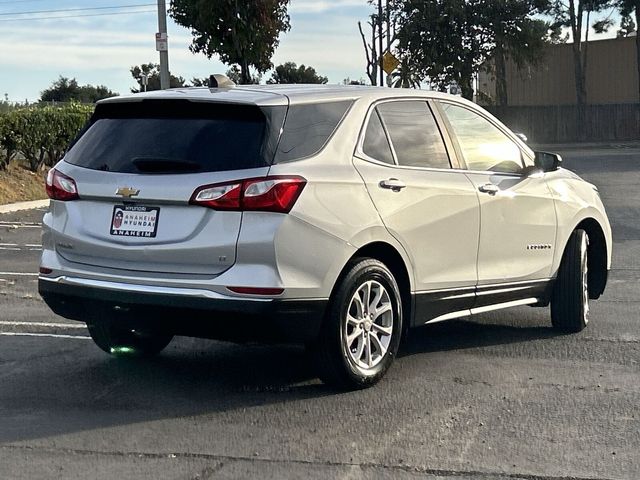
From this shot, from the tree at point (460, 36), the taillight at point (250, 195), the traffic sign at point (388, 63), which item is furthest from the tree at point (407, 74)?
the taillight at point (250, 195)

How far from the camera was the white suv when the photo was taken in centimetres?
538

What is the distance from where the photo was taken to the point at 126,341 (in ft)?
22.0

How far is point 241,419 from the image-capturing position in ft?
17.6

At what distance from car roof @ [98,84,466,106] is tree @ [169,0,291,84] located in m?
19.6

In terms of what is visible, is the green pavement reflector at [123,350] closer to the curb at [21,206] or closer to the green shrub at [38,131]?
the curb at [21,206]

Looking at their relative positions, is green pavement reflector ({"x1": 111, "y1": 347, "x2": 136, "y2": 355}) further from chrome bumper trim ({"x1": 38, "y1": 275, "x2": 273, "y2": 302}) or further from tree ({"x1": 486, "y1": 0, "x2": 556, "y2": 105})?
tree ({"x1": 486, "y1": 0, "x2": 556, "y2": 105})

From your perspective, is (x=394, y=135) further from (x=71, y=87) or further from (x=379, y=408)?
(x=71, y=87)

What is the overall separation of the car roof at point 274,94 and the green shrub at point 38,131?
1256 centimetres

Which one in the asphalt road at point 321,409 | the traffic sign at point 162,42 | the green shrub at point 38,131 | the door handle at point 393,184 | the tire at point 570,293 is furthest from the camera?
the traffic sign at point 162,42

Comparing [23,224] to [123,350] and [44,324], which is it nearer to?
[44,324]

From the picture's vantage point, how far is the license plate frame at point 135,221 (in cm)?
554

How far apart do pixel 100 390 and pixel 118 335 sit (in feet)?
2.35

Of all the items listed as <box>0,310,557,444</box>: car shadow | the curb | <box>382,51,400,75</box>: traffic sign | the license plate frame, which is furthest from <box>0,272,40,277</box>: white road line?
<box>382,51,400,75</box>: traffic sign

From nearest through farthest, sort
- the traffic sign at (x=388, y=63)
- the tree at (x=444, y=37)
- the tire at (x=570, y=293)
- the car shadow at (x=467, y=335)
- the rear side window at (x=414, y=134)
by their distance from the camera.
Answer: the rear side window at (x=414, y=134)
the car shadow at (x=467, y=335)
the tire at (x=570, y=293)
the traffic sign at (x=388, y=63)
the tree at (x=444, y=37)
